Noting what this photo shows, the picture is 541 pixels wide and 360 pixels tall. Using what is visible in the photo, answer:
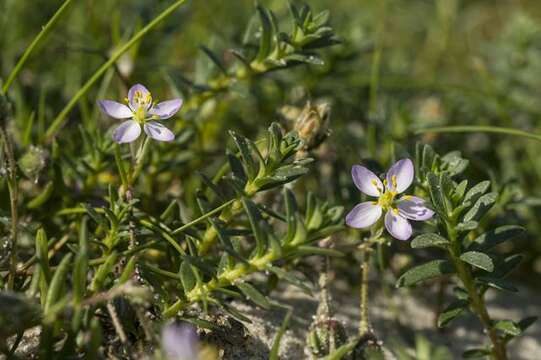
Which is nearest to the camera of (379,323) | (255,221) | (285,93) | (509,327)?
(255,221)

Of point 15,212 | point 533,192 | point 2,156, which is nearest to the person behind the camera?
point 15,212

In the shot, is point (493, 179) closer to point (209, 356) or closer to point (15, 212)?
point (209, 356)

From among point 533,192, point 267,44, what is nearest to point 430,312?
point 533,192

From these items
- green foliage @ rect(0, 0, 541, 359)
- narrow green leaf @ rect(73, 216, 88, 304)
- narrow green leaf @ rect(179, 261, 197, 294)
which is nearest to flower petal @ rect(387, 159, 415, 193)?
green foliage @ rect(0, 0, 541, 359)

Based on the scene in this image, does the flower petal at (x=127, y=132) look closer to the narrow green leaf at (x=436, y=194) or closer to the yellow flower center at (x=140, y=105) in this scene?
the yellow flower center at (x=140, y=105)

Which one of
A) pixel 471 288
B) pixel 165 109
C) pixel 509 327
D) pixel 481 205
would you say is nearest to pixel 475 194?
pixel 481 205

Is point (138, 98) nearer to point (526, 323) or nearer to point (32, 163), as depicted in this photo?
point (32, 163)

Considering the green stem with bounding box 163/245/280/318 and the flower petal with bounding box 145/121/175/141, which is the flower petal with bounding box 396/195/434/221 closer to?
the green stem with bounding box 163/245/280/318
